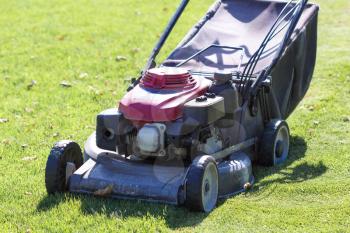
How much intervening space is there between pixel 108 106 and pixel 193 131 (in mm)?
2787

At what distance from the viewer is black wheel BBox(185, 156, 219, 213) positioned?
532 centimetres

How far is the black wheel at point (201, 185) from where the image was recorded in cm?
532

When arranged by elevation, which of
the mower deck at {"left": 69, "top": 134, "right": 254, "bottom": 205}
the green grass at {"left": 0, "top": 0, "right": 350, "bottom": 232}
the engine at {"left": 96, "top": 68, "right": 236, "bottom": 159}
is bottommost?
the green grass at {"left": 0, "top": 0, "right": 350, "bottom": 232}

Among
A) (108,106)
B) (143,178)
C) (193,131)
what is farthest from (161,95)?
(108,106)

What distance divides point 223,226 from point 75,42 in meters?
6.30

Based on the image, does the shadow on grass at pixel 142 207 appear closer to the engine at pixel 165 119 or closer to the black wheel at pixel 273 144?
the black wheel at pixel 273 144

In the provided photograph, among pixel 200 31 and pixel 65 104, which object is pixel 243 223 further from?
pixel 65 104

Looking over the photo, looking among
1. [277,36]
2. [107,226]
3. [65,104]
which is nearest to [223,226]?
[107,226]

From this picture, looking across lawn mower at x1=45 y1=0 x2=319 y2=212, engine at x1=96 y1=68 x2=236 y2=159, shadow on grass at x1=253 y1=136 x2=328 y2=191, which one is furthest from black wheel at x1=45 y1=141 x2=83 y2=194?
shadow on grass at x1=253 y1=136 x2=328 y2=191

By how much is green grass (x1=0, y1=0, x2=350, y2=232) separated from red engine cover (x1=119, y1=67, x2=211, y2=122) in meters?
0.62

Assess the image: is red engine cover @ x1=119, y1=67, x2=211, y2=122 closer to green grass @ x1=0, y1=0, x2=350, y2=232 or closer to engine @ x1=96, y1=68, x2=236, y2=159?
engine @ x1=96, y1=68, x2=236, y2=159

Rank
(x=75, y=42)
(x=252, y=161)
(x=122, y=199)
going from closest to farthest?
(x=122, y=199)
(x=252, y=161)
(x=75, y=42)

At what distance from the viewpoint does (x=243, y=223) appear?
5.30 m

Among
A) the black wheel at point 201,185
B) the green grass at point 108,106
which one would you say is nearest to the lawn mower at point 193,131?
the black wheel at point 201,185
